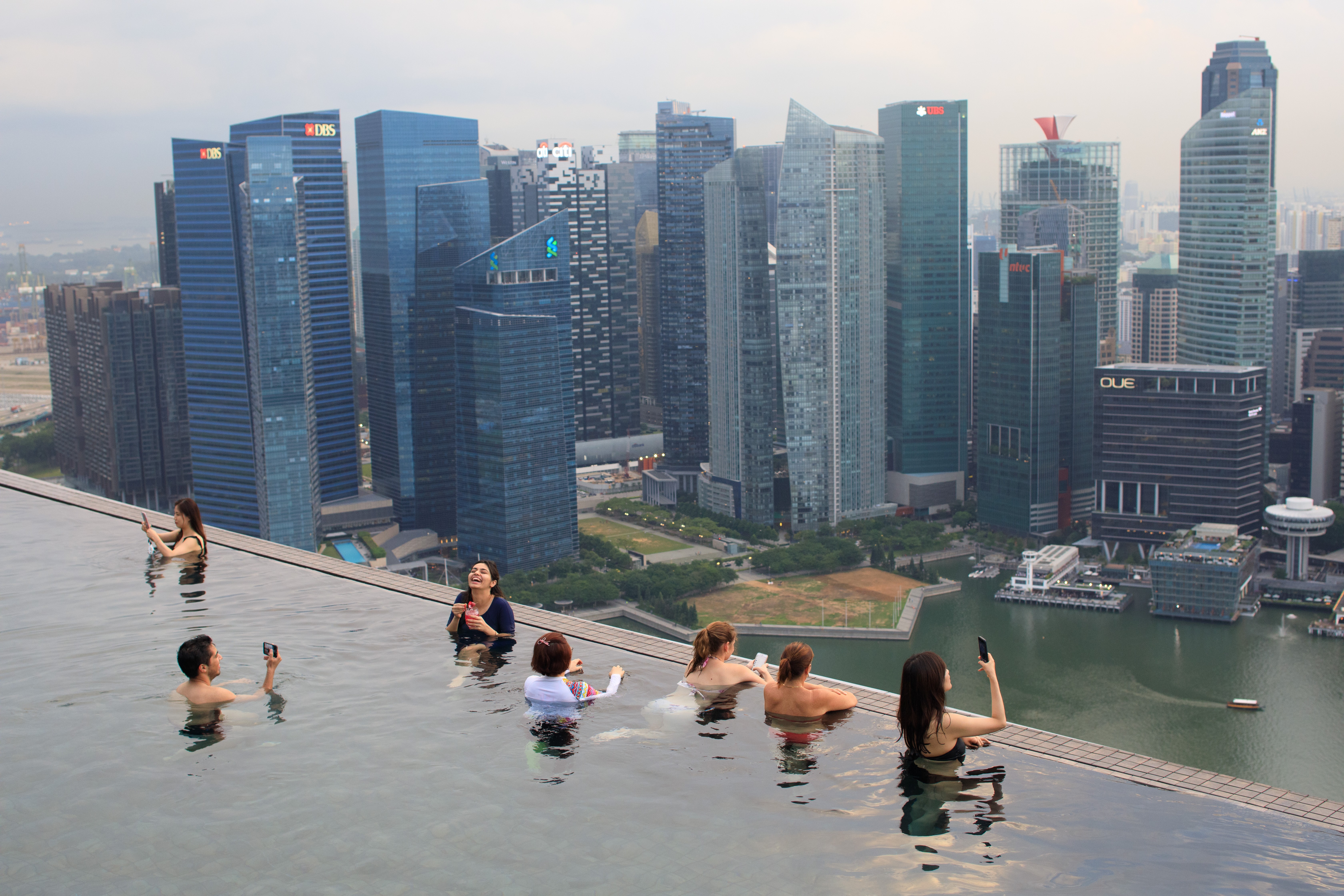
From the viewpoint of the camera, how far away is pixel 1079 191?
4519 cm

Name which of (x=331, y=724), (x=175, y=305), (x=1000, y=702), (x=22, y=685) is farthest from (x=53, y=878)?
(x=175, y=305)

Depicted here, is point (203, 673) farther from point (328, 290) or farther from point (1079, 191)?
point (1079, 191)

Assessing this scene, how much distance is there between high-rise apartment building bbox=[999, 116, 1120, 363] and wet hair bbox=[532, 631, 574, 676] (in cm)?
4029

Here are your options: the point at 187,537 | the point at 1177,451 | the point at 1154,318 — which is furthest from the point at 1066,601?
the point at 1154,318

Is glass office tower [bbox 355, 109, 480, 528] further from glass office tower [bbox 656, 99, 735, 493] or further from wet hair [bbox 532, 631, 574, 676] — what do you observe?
wet hair [bbox 532, 631, 574, 676]

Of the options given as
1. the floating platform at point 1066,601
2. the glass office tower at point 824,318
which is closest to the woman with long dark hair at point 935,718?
the floating platform at point 1066,601

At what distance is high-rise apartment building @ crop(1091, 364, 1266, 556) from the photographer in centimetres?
3206

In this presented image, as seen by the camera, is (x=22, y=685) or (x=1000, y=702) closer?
(x=1000, y=702)

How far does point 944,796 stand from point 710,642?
4.56 ft

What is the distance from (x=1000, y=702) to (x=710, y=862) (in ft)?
4.79

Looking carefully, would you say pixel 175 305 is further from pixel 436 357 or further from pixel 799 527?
pixel 799 527

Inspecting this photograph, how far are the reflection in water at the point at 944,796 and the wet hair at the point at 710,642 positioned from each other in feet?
3.42

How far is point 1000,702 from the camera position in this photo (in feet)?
18.3

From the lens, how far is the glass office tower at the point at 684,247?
142 feet
